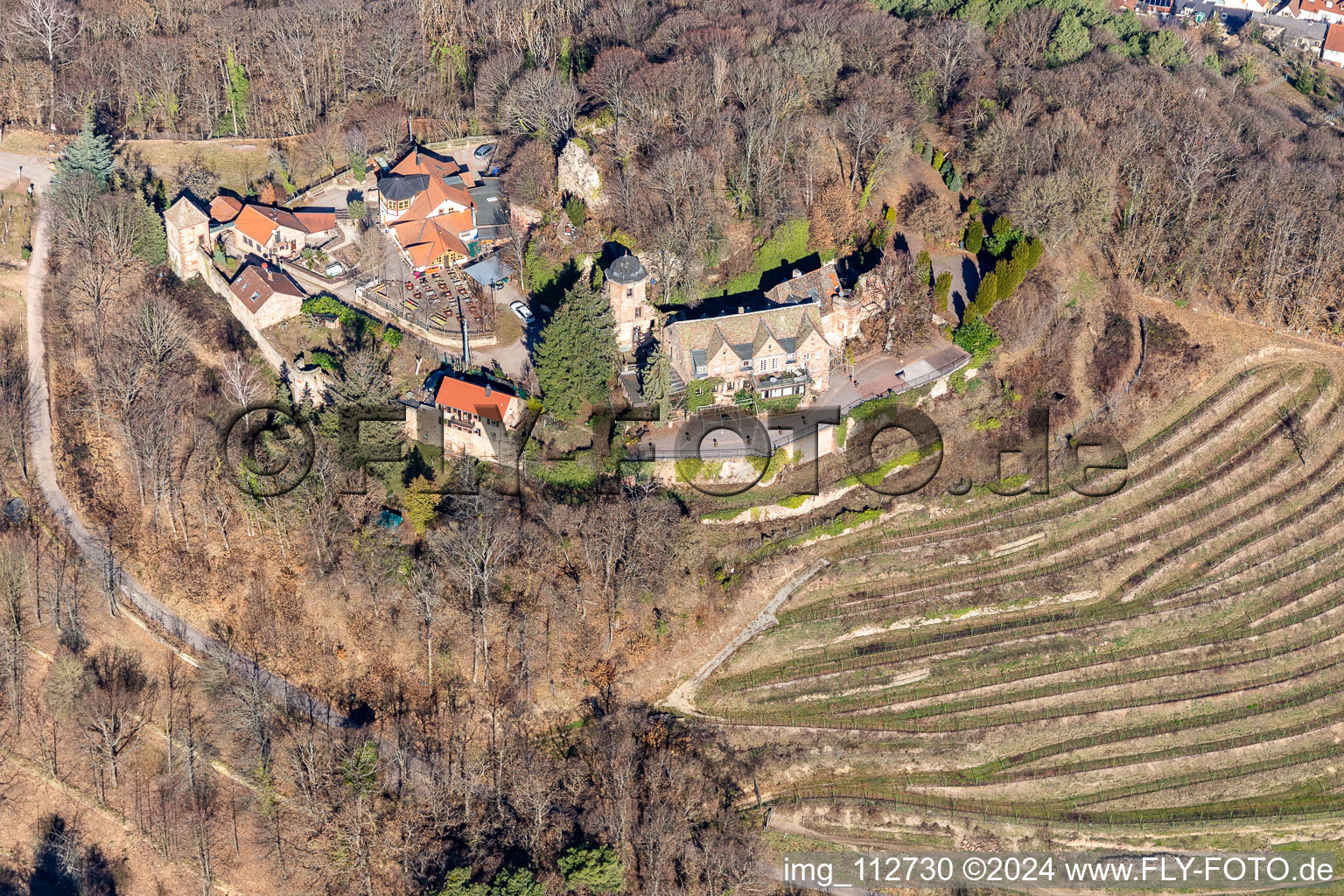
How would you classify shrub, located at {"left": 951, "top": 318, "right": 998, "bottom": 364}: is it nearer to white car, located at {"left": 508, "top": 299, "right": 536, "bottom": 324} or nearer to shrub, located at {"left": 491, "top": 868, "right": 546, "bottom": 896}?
white car, located at {"left": 508, "top": 299, "right": 536, "bottom": 324}

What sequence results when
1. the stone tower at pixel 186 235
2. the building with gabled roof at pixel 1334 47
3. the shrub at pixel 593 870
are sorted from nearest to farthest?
the shrub at pixel 593 870 < the stone tower at pixel 186 235 < the building with gabled roof at pixel 1334 47

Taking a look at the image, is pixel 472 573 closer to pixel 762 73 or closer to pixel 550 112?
pixel 550 112

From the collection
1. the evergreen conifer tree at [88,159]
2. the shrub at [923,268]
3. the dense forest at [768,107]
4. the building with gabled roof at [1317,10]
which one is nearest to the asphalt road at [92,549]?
the evergreen conifer tree at [88,159]

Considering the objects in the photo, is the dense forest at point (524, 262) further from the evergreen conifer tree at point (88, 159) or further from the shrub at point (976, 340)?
the shrub at point (976, 340)

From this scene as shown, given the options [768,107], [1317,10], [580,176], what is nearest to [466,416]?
[580,176]

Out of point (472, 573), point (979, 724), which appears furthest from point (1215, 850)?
point (472, 573)

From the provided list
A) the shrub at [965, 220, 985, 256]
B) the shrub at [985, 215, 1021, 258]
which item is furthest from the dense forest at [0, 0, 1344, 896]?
the shrub at [965, 220, 985, 256]
